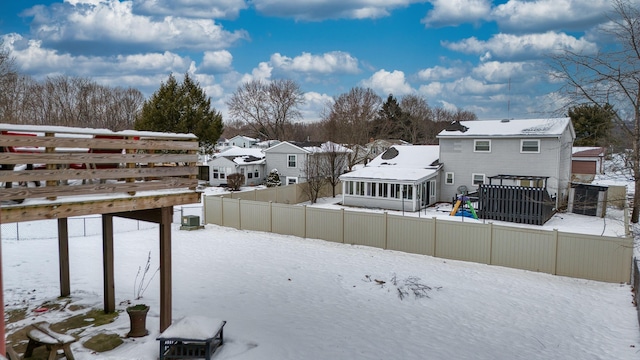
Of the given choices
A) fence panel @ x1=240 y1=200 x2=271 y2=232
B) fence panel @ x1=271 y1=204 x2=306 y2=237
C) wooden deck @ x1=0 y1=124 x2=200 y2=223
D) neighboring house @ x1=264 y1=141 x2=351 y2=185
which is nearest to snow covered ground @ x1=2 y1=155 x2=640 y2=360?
fence panel @ x1=271 y1=204 x2=306 y2=237

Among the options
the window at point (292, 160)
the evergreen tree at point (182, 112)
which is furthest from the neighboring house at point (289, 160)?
the evergreen tree at point (182, 112)

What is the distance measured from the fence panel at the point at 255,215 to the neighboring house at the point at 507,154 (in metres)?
12.7

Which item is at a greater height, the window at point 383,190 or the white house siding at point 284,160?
the white house siding at point 284,160

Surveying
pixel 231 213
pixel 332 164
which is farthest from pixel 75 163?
pixel 332 164

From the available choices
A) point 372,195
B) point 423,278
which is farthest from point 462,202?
point 423,278

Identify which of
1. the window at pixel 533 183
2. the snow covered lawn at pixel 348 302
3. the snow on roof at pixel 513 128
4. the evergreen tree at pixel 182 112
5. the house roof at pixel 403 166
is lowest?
the snow covered lawn at pixel 348 302

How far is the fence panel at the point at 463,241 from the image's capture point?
14.3m

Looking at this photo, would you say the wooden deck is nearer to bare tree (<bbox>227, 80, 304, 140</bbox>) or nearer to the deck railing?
Result: the deck railing

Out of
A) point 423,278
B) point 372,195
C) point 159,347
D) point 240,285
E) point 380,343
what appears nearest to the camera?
point 159,347

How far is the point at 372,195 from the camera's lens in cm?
2591

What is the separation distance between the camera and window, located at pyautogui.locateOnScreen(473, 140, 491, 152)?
26156 mm

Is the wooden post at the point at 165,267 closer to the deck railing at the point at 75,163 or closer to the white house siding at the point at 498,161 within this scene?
the deck railing at the point at 75,163

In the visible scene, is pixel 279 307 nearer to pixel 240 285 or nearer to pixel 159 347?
pixel 240 285

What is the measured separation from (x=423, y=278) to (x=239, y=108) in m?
59.6
